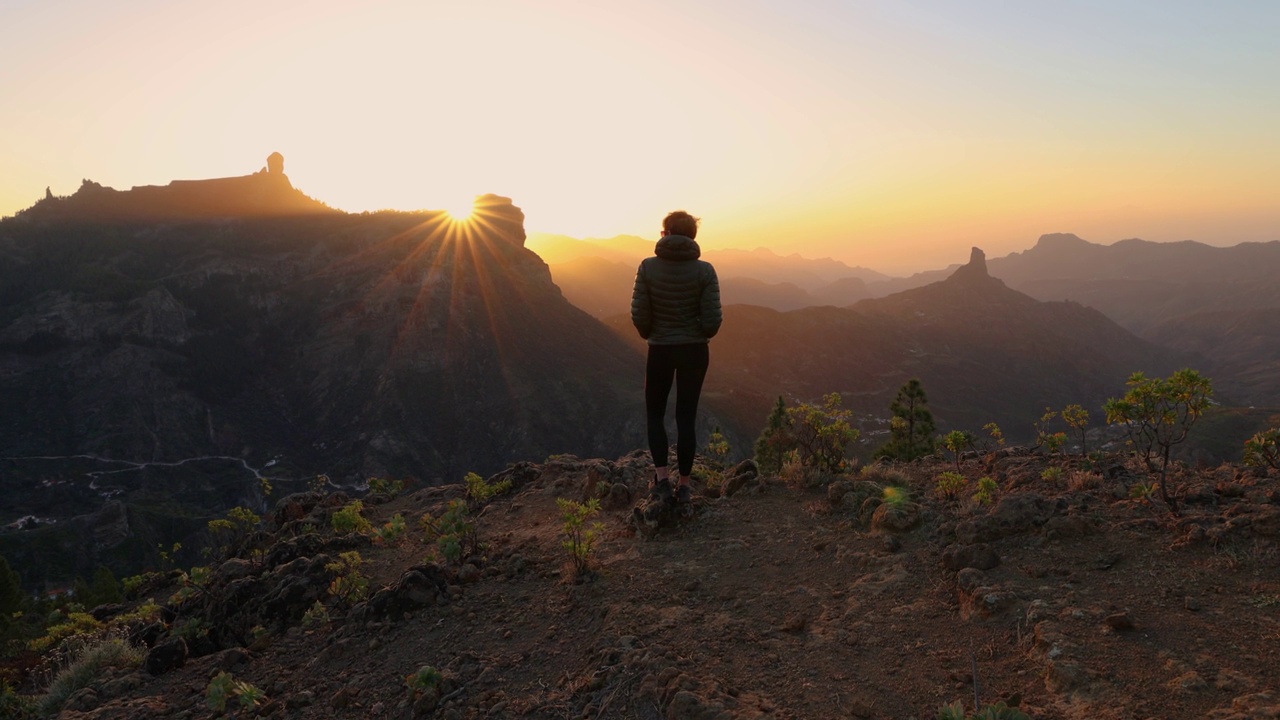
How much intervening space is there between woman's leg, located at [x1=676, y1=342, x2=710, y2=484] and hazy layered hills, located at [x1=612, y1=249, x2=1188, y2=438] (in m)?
85.1

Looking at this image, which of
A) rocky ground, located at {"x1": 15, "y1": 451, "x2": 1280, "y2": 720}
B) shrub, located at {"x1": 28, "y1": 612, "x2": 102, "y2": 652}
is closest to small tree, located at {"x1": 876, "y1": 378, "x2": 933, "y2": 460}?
rocky ground, located at {"x1": 15, "y1": 451, "x2": 1280, "y2": 720}

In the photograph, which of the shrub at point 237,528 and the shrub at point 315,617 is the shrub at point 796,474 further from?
the shrub at point 237,528

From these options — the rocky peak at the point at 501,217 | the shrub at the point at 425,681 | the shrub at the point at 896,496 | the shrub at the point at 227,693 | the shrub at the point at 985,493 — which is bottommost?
the shrub at the point at 227,693

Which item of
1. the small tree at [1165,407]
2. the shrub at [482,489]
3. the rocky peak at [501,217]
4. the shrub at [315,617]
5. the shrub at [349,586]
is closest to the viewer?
the small tree at [1165,407]

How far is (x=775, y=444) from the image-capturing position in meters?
16.2

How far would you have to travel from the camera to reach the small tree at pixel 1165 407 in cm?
610

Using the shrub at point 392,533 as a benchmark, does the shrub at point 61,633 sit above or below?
below

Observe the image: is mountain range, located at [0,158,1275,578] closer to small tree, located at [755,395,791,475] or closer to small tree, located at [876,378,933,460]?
small tree, located at [876,378,933,460]

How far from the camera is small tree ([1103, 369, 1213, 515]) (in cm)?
610

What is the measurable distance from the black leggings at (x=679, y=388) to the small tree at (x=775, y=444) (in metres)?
2.42

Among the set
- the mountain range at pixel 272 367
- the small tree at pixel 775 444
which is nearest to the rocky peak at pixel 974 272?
the mountain range at pixel 272 367

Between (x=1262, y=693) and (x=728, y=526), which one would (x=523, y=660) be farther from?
(x=1262, y=693)

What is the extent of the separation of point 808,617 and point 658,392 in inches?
117

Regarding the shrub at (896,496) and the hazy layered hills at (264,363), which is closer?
the shrub at (896,496)
